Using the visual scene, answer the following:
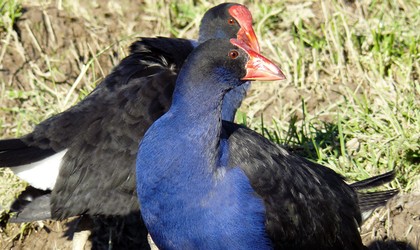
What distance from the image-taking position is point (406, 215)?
5.15 meters

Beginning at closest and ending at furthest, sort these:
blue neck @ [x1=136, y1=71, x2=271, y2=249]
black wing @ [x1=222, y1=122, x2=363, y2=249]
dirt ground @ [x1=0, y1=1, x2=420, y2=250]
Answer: blue neck @ [x1=136, y1=71, x2=271, y2=249], black wing @ [x1=222, y1=122, x2=363, y2=249], dirt ground @ [x1=0, y1=1, x2=420, y2=250]

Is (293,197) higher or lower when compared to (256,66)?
lower

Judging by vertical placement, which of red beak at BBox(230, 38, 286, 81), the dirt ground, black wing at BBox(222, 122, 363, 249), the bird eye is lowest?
black wing at BBox(222, 122, 363, 249)

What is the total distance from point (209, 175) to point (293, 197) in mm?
471

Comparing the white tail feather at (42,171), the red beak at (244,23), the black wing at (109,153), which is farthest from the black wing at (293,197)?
the red beak at (244,23)

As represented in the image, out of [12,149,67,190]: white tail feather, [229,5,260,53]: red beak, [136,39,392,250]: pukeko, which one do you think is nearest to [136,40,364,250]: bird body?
[136,39,392,250]: pukeko

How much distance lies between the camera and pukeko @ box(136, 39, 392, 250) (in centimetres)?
Result: 394

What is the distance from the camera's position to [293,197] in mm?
4211

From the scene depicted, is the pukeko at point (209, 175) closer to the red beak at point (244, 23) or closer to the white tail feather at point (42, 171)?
the white tail feather at point (42, 171)

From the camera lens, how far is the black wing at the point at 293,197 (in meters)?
4.12

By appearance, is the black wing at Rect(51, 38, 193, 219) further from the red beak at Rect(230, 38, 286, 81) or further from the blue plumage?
the red beak at Rect(230, 38, 286, 81)

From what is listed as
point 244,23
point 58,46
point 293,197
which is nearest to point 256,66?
point 293,197

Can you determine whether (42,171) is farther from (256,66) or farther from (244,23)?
(244,23)

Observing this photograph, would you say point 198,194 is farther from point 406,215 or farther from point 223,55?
point 406,215
